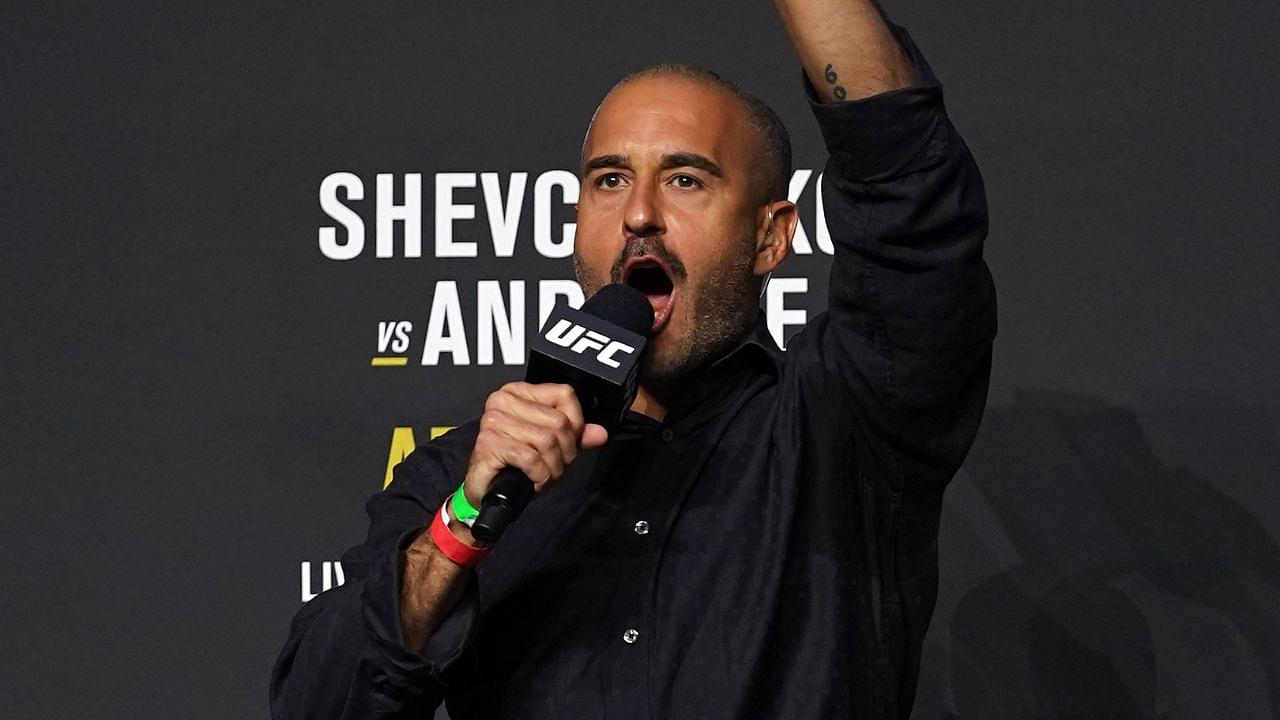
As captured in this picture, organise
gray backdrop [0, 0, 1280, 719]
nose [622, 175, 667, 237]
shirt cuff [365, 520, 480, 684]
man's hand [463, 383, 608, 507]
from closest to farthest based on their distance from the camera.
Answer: man's hand [463, 383, 608, 507], shirt cuff [365, 520, 480, 684], nose [622, 175, 667, 237], gray backdrop [0, 0, 1280, 719]

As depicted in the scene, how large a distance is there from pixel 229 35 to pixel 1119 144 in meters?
1.24

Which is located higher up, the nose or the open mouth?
the nose

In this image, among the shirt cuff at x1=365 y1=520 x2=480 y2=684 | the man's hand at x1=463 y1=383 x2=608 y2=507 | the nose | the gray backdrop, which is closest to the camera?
the man's hand at x1=463 y1=383 x2=608 y2=507

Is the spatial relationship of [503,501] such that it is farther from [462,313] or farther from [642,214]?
[462,313]

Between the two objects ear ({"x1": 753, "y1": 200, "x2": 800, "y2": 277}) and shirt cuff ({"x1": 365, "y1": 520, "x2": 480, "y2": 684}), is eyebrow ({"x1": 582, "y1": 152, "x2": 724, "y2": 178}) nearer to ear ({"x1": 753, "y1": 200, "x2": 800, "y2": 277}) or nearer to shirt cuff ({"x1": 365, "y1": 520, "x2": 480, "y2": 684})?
ear ({"x1": 753, "y1": 200, "x2": 800, "y2": 277})

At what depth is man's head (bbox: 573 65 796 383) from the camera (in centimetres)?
121

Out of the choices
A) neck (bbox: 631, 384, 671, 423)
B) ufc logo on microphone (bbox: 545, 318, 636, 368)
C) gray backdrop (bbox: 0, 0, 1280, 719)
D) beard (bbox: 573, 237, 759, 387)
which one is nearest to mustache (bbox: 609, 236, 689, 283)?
beard (bbox: 573, 237, 759, 387)

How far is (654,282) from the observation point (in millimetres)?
1245

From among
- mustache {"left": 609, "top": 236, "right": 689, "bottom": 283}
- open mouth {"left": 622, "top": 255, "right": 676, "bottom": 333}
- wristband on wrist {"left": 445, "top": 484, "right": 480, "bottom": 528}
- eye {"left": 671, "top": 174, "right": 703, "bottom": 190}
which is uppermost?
eye {"left": 671, "top": 174, "right": 703, "bottom": 190}

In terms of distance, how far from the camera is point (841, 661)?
3.67ft

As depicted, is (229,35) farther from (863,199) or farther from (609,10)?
(863,199)

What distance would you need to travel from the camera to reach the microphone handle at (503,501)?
36.7 inches

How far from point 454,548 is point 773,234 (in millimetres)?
453

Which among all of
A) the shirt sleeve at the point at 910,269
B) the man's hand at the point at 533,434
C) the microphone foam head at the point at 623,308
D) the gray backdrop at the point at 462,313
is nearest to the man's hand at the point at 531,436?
the man's hand at the point at 533,434
